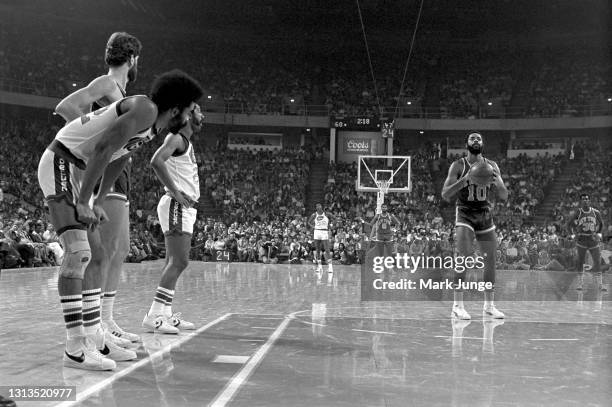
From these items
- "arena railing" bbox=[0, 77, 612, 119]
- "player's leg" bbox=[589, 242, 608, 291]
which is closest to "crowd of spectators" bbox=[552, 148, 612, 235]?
"arena railing" bbox=[0, 77, 612, 119]

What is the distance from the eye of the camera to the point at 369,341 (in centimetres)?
426

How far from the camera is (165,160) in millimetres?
4680

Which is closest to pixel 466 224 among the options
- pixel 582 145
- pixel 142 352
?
pixel 142 352

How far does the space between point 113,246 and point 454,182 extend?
3787 millimetres

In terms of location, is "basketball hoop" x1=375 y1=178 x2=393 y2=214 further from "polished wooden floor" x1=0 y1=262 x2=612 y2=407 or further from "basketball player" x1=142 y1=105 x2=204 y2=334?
"basketball player" x1=142 y1=105 x2=204 y2=334

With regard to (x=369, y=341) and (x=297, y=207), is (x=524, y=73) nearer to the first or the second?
(x=297, y=207)

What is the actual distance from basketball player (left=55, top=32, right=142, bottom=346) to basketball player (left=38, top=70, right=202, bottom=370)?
0.35 meters

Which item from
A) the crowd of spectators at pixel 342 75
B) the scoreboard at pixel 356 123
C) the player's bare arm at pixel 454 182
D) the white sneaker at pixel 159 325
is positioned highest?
the crowd of spectators at pixel 342 75

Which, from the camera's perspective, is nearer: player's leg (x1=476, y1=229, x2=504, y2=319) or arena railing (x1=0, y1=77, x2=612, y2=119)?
player's leg (x1=476, y1=229, x2=504, y2=319)

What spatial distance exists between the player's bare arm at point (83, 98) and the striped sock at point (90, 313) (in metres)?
1.06

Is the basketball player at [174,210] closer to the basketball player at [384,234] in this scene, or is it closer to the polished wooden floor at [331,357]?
the polished wooden floor at [331,357]

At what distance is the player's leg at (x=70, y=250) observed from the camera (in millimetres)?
3102

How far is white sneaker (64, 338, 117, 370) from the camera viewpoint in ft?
10.2

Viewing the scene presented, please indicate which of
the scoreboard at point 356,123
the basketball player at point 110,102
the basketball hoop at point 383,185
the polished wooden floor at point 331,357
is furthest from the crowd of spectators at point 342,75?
the basketball player at point 110,102
